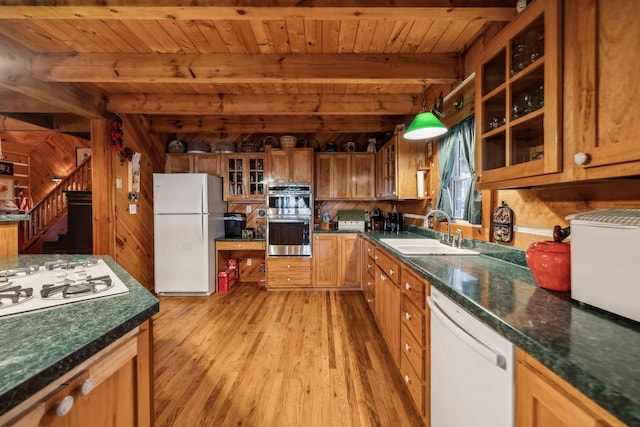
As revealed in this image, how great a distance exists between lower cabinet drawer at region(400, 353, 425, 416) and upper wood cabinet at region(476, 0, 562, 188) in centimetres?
118

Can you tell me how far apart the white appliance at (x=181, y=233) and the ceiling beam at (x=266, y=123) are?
82 cm

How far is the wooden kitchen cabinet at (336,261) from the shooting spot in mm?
4055

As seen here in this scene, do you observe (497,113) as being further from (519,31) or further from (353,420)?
(353,420)

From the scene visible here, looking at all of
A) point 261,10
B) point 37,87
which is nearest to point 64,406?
point 261,10

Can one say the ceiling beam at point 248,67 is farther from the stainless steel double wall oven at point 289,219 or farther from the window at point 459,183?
the stainless steel double wall oven at point 289,219

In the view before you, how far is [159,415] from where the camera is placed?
1.66m

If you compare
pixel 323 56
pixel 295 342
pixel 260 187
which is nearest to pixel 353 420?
pixel 295 342

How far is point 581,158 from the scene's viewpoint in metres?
0.99

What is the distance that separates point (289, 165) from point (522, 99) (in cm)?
314

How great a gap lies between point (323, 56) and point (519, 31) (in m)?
1.54

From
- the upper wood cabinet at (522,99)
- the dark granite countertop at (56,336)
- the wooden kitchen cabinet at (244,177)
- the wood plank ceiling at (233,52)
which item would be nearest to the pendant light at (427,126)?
the upper wood cabinet at (522,99)

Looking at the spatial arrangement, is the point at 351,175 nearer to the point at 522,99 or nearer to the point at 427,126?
the point at 427,126

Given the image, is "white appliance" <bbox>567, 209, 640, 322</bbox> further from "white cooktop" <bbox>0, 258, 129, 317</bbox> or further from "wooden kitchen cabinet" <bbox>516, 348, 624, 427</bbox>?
"white cooktop" <bbox>0, 258, 129, 317</bbox>

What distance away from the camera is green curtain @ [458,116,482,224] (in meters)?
2.26
